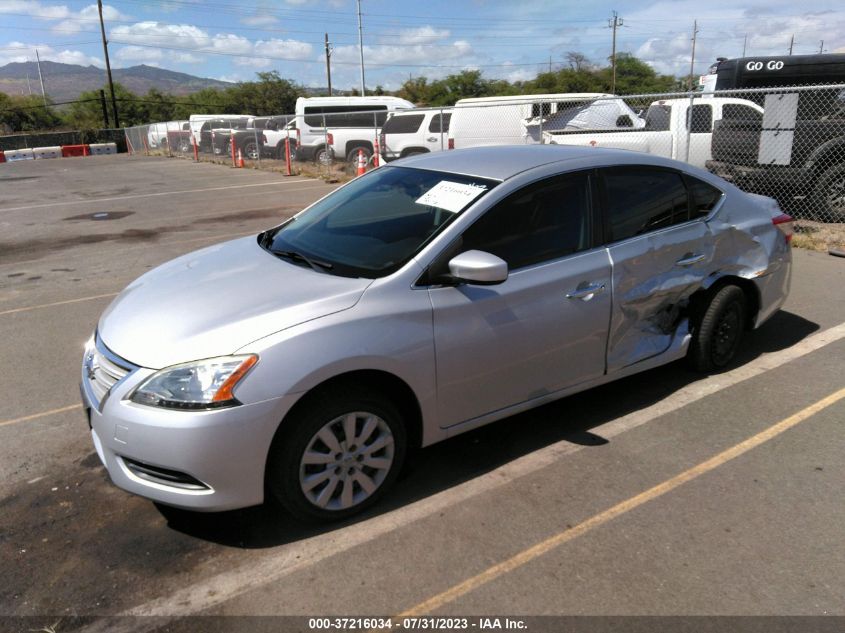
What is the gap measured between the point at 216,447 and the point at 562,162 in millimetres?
2460

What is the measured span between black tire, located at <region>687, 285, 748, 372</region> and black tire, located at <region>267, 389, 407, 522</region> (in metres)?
2.40

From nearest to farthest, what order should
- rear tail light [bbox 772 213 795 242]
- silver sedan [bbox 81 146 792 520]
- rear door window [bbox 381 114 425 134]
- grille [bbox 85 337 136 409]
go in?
silver sedan [bbox 81 146 792 520]
grille [bbox 85 337 136 409]
rear tail light [bbox 772 213 795 242]
rear door window [bbox 381 114 425 134]

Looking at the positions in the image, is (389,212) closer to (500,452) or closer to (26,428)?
(500,452)

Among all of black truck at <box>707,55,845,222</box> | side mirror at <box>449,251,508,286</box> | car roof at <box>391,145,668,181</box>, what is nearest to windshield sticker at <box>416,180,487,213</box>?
car roof at <box>391,145,668,181</box>

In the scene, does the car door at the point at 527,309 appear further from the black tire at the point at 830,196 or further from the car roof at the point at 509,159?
the black tire at the point at 830,196

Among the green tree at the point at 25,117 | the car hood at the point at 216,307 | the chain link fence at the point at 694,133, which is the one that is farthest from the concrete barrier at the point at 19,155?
the car hood at the point at 216,307

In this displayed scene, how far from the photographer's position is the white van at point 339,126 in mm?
19688

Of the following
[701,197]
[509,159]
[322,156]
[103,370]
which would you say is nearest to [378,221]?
[509,159]

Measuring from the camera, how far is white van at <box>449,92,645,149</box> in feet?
43.8

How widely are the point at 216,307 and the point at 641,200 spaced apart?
2601 mm

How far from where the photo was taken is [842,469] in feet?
11.3

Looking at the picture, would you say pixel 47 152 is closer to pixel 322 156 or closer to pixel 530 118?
pixel 322 156

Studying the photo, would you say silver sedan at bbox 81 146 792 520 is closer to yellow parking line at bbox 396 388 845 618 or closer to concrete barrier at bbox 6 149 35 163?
yellow parking line at bbox 396 388 845 618

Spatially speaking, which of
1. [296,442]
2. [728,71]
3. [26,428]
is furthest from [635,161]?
[728,71]
